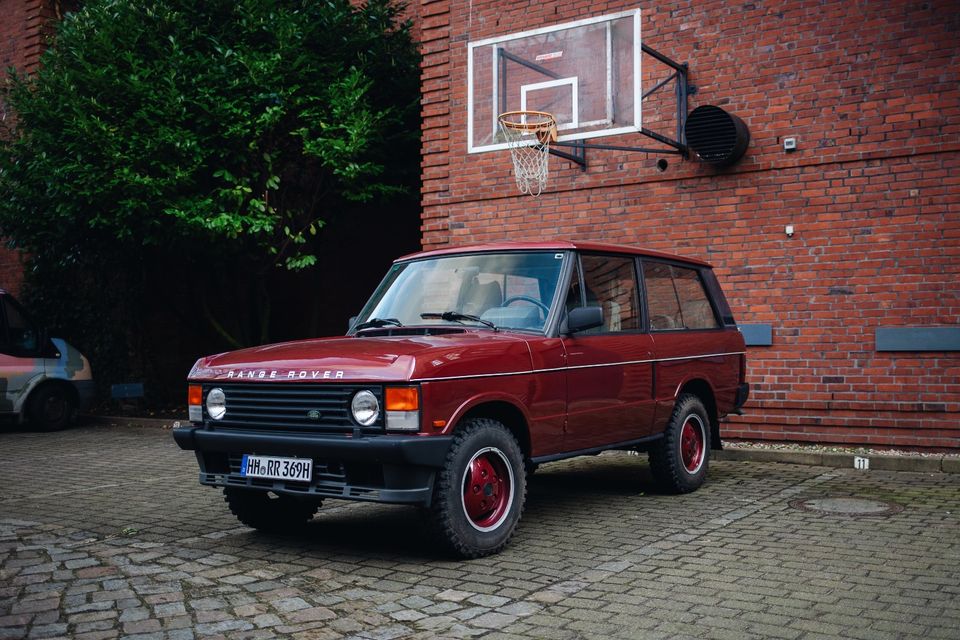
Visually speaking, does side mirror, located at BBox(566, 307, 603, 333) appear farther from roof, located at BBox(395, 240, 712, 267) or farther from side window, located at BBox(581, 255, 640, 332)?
roof, located at BBox(395, 240, 712, 267)

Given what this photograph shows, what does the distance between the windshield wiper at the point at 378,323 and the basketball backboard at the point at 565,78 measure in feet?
13.9

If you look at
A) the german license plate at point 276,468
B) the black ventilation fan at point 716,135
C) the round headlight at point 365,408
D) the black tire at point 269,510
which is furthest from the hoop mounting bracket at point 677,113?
the german license plate at point 276,468

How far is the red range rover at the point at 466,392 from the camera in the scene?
5.00 m

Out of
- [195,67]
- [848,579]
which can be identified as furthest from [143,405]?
[848,579]

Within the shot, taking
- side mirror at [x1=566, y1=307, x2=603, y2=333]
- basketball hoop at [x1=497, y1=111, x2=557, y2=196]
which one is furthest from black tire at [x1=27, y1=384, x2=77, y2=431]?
side mirror at [x1=566, y1=307, x2=603, y2=333]

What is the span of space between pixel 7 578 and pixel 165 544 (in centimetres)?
101

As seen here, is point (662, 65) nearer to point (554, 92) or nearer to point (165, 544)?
point (554, 92)

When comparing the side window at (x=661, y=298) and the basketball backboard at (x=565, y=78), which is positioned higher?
the basketball backboard at (x=565, y=78)

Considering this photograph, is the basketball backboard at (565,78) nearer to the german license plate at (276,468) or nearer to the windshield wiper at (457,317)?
the windshield wiper at (457,317)

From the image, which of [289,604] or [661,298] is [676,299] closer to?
[661,298]

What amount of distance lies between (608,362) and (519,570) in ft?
6.23

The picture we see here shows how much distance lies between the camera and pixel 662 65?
10.7 meters

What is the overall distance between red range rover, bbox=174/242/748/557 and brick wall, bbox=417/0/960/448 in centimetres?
282

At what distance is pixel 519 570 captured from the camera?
507 centimetres
